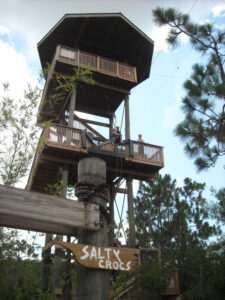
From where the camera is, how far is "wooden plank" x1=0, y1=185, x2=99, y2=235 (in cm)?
222

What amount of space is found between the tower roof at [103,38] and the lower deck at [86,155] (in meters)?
5.15

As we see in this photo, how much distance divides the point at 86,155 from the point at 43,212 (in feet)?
33.2

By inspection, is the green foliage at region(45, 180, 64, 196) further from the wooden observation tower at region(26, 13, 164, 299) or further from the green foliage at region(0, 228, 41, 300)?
the wooden observation tower at region(26, 13, 164, 299)

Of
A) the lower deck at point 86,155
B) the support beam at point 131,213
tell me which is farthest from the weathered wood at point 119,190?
the support beam at point 131,213

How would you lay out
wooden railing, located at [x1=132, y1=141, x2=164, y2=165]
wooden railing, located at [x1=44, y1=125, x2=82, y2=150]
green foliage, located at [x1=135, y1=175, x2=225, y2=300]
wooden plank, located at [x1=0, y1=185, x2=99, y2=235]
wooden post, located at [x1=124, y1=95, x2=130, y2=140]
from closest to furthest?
wooden plank, located at [x1=0, y1=185, x2=99, y2=235] → wooden railing, located at [x1=44, y1=125, x2=82, y2=150] → wooden railing, located at [x1=132, y1=141, x2=164, y2=165] → wooden post, located at [x1=124, y1=95, x2=130, y2=140] → green foliage, located at [x1=135, y1=175, x2=225, y2=300]

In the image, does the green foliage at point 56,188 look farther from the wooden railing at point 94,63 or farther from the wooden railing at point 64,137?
the wooden railing at point 94,63

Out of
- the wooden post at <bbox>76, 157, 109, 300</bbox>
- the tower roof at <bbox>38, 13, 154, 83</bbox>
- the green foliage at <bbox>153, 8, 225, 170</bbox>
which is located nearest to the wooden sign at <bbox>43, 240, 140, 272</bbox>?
the wooden post at <bbox>76, 157, 109, 300</bbox>

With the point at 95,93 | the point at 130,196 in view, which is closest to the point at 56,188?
the point at 130,196

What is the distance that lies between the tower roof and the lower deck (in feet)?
16.9

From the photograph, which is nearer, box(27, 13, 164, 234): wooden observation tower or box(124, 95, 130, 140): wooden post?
box(27, 13, 164, 234): wooden observation tower

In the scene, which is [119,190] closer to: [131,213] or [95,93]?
[131,213]

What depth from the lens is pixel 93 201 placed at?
2529mm

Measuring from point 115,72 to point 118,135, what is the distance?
2.86m

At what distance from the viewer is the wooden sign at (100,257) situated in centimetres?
226
